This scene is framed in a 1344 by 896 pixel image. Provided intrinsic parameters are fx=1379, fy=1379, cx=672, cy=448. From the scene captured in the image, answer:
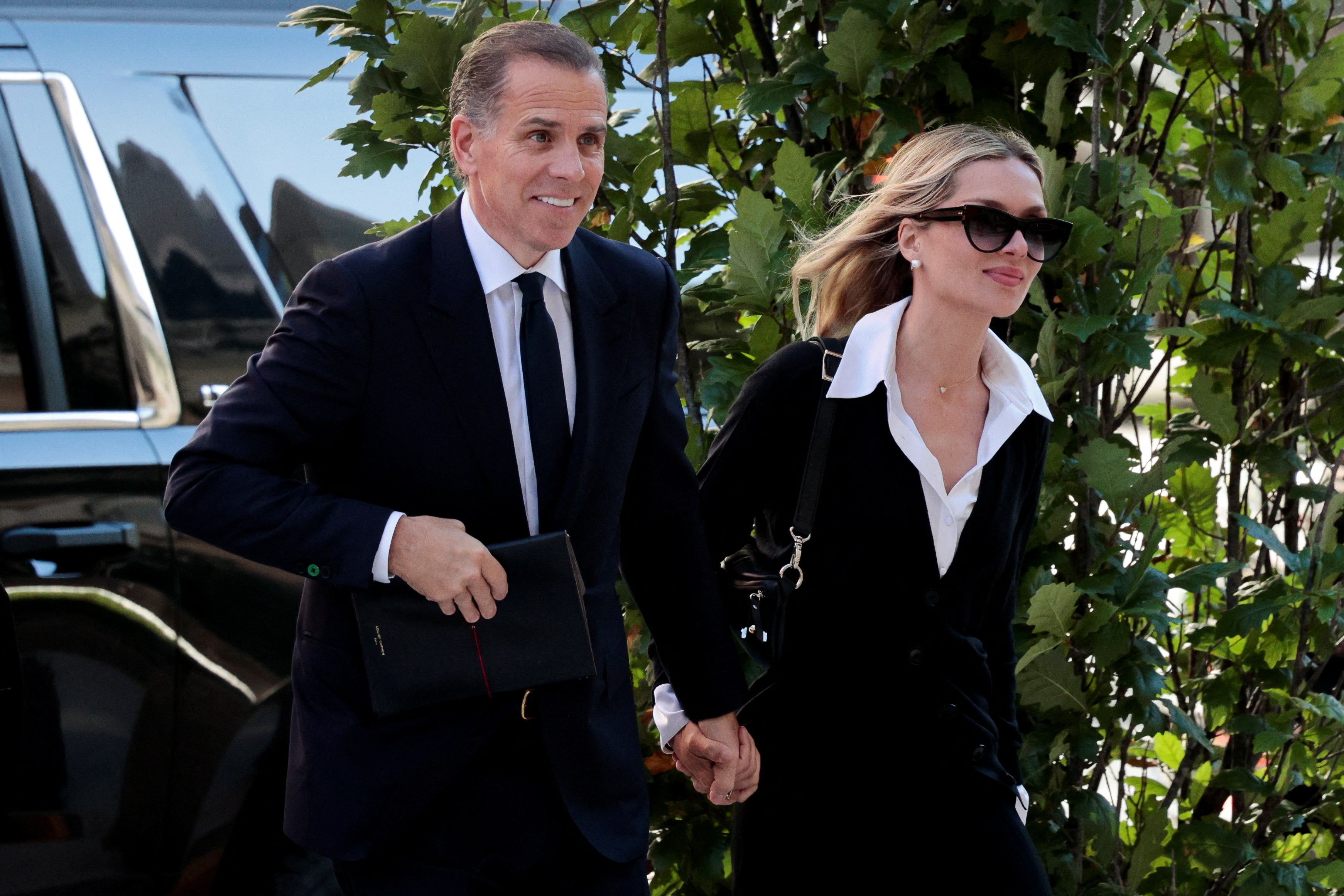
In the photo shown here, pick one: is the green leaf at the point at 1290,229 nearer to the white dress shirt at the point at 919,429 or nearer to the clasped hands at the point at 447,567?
the white dress shirt at the point at 919,429

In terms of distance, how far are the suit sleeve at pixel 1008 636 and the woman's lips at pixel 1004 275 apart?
248 mm

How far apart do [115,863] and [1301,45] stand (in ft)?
8.44

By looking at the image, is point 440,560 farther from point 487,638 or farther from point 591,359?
point 591,359

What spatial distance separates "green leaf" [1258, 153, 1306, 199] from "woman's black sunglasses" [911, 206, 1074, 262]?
601mm

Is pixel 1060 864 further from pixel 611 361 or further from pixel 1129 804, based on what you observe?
pixel 611 361

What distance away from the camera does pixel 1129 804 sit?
283cm

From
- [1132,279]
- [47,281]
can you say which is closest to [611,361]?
[1132,279]

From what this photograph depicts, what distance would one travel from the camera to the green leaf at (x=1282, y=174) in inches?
96.7

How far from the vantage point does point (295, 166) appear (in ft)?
8.39

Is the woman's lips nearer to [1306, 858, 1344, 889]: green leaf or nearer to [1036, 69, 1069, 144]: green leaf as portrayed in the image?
[1036, 69, 1069, 144]: green leaf

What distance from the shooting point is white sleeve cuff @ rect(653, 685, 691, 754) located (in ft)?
6.57

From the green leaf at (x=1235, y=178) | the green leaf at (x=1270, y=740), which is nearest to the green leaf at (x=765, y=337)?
the green leaf at (x=1235, y=178)

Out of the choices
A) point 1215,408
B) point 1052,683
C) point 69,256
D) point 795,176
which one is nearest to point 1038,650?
point 1052,683

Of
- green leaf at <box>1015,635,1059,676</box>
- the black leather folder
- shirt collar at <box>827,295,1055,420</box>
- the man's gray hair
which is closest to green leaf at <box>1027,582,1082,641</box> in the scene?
green leaf at <box>1015,635,1059,676</box>
